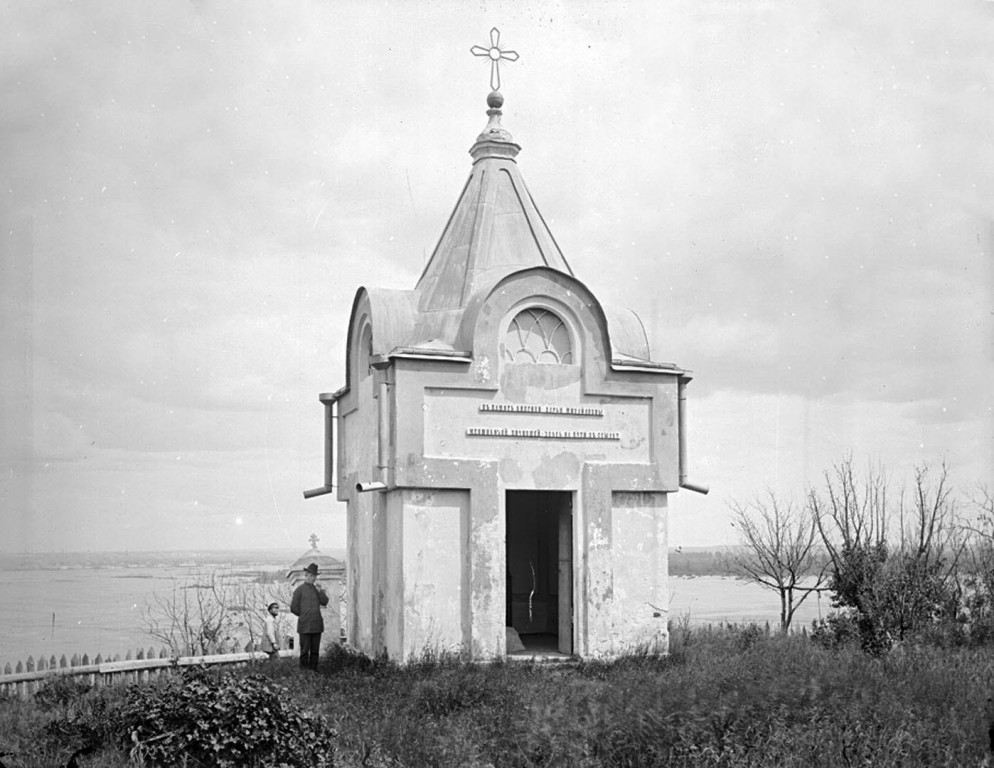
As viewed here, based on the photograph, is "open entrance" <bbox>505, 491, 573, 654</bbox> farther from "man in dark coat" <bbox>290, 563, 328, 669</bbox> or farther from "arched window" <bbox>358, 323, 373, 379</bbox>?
"man in dark coat" <bbox>290, 563, 328, 669</bbox>

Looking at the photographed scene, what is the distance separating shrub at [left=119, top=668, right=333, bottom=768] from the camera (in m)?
9.02

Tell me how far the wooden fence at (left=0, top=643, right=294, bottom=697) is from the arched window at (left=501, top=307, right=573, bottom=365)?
617cm

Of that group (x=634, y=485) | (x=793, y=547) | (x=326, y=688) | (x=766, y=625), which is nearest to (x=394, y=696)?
(x=326, y=688)

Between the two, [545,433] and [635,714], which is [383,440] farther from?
[635,714]

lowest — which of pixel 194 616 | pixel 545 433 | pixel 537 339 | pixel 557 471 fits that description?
pixel 194 616

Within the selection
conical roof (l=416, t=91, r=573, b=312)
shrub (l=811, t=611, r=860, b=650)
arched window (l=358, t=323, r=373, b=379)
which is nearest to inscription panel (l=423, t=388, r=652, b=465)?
conical roof (l=416, t=91, r=573, b=312)

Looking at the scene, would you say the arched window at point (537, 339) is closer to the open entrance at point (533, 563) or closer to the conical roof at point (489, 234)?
the conical roof at point (489, 234)

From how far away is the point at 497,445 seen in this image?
14953mm

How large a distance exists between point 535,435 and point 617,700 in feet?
15.4

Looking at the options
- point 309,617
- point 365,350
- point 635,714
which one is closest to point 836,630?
point 635,714

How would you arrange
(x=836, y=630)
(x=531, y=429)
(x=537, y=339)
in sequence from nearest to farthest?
1. (x=531, y=429)
2. (x=537, y=339)
3. (x=836, y=630)

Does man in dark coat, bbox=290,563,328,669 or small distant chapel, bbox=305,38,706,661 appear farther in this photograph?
man in dark coat, bbox=290,563,328,669

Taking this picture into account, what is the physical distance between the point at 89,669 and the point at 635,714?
810 centimetres

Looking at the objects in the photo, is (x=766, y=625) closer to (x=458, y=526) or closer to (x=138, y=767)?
(x=458, y=526)
